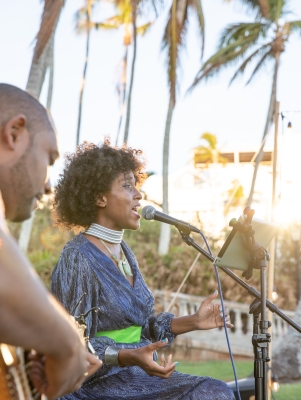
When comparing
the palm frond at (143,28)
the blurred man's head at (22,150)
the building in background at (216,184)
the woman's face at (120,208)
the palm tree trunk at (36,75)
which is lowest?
the building in background at (216,184)

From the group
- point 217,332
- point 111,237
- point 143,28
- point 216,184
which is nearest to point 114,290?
point 111,237

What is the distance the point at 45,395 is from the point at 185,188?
40.4 metres

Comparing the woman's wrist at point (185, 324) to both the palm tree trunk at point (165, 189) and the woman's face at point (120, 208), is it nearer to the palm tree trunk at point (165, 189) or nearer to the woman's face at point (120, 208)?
the woman's face at point (120, 208)

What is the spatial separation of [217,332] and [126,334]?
480 inches

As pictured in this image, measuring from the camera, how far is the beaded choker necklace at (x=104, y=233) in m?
3.94

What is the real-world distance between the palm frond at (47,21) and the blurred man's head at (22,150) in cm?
1261

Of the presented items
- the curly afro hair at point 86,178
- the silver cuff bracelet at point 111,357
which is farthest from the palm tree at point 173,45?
the silver cuff bracelet at point 111,357

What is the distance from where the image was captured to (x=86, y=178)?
4188 millimetres

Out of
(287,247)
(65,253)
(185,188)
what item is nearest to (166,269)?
(287,247)

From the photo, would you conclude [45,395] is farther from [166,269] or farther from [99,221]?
[166,269]

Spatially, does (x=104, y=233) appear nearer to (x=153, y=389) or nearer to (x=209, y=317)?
(x=209, y=317)

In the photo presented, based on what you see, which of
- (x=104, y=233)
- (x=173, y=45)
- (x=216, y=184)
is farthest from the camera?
(x=216, y=184)

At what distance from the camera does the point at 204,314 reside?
3.79 m

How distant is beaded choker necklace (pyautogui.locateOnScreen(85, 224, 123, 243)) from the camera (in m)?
3.94
